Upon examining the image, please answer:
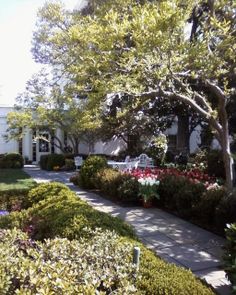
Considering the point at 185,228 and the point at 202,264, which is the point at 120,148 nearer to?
the point at 185,228

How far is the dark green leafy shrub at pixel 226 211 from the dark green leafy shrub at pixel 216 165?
773 cm

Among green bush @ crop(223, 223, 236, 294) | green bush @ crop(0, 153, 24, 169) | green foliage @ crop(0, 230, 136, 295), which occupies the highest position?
green bush @ crop(0, 153, 24, 169)

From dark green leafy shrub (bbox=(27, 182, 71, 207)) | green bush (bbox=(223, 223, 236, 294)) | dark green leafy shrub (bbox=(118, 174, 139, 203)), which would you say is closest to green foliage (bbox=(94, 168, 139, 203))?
dark green leafy shrub (bbox=(118, 174, 139, 203))

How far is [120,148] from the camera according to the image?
91.4 ft

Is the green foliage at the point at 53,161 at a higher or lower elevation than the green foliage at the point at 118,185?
higher

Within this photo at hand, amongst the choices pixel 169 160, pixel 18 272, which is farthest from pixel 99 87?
pixel 169 160

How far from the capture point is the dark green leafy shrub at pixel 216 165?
1448 centimetres

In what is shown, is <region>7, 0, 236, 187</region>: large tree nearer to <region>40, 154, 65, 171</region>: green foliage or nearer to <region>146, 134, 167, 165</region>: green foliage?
<region>146, 134, 167, 165</region>: green foliage

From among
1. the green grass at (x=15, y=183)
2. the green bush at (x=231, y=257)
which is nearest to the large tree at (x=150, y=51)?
the green bush at (x=231, y=257)

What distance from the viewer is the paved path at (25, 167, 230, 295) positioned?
5.03 m

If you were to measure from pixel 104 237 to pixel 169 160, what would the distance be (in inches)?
658

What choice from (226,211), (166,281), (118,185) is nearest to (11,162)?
(118,185)

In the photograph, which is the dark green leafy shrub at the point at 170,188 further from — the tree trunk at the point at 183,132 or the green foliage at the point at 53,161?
the green foliage at the point at 53,161

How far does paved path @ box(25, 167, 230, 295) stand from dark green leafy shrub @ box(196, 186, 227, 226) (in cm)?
30
